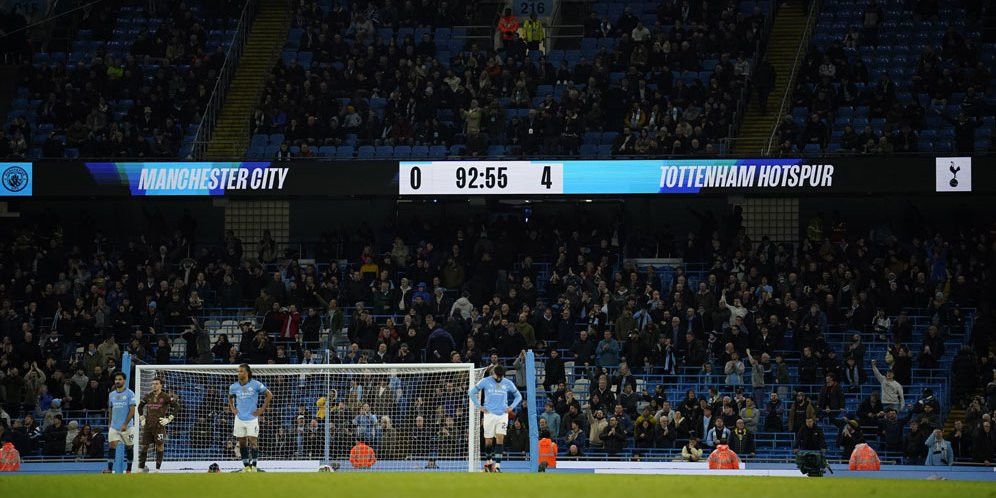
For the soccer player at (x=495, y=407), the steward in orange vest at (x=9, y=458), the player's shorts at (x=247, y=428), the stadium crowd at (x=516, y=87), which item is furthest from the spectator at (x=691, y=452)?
the steward in orange vest at (x=9, y=458)

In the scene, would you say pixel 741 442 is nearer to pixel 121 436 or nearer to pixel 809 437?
pixel 809 437

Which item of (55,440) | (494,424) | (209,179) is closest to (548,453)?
(494,424)

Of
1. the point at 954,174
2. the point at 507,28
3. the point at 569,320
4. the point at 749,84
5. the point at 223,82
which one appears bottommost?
the point at 569,320

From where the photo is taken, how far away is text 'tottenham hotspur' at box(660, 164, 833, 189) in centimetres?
2988

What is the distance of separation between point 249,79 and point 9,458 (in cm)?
1425

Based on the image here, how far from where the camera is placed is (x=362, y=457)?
867 inches

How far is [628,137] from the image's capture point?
30891 mm

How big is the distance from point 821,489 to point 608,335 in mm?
12357

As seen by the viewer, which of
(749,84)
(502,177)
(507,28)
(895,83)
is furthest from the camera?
(507,28)

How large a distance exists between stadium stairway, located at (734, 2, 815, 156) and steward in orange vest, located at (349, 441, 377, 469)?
40.7ft

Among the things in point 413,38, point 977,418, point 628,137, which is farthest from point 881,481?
point 413,38

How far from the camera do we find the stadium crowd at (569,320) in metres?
25.5

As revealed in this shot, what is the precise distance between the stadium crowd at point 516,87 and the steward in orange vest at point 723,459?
31.1ft

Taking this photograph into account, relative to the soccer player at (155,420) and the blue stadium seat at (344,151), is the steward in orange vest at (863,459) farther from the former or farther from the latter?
the blue stadium seat at (344,151)
